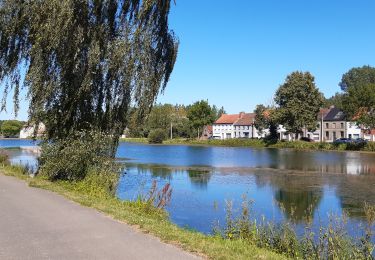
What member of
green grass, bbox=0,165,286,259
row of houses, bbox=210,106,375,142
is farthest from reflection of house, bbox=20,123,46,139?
row of houses, bbox=210,106,375,142

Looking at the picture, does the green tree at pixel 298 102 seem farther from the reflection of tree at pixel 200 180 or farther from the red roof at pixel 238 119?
the reflection of tree at pixel 200 180

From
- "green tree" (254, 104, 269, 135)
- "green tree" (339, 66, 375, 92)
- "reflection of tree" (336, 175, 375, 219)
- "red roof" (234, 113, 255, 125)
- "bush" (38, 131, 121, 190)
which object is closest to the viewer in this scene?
"bush" (38, 131, 121, 190)

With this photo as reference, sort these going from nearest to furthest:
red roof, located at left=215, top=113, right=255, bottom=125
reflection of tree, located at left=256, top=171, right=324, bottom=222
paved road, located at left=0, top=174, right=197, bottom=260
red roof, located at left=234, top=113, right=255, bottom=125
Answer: paved road, located at left=0, top=174, right=197, bottom=260 < reflection of tree, located at left=256, top=171, right=324, bottom=222 < red roof, located at left=234, top=113, right=255, bottom=125 < red roof, located at left=215, top=113, right=255, bottom=125

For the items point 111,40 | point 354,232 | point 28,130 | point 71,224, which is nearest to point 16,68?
point 28,130

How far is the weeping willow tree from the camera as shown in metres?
17.4

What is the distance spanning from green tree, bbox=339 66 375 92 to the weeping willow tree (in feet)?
506

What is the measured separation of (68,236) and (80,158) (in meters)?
9.77

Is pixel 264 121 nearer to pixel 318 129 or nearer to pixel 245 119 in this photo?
pixel 318 129

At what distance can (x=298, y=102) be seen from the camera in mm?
86188

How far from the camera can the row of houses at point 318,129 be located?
104 m

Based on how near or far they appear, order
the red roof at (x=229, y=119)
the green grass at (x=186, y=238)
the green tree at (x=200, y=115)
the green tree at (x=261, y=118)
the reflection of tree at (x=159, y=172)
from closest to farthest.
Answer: the green grass at (x=186, y=238) → the reflection of tree at (x=159, y=172) → the green tree at (x=261, y=118) → the green tree at (x=200, y=115) → the red roof at (x=229, y=119)

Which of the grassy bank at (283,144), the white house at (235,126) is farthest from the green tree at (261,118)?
the white house at (235,126)

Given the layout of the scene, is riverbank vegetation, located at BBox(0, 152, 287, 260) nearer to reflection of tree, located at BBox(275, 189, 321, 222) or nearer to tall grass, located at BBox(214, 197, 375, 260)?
tall grass, located at BBox(214, 197, 375, 260)

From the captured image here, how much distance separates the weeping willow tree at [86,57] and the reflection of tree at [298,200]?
24.1 feet
